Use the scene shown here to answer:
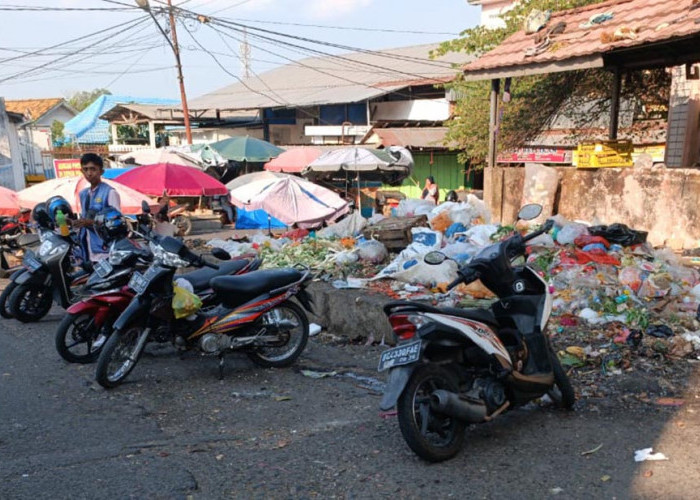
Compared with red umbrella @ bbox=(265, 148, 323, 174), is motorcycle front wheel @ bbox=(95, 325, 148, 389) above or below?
below

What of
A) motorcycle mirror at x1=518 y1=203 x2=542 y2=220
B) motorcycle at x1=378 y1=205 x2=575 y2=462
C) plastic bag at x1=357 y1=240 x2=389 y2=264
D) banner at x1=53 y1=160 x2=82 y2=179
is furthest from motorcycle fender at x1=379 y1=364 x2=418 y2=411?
banner at x1=53 y1=160 x2=82 y2=179

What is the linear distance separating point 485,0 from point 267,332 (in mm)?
26300

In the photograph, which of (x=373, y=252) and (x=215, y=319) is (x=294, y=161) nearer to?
(x=373, y=252)

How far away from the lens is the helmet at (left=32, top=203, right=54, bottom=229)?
701cm

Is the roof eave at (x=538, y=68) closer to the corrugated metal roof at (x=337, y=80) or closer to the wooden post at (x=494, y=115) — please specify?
the wooden post at (x=494, y=115)

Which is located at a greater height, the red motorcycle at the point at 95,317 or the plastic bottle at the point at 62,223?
the plastic bottle at the point at 62,223

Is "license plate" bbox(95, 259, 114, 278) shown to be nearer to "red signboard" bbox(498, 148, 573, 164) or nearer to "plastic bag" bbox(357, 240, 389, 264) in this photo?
"plastic bag" bbox(357, 240, 389, 264)

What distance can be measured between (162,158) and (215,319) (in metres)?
16.5

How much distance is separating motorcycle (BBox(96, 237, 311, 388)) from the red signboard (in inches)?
521

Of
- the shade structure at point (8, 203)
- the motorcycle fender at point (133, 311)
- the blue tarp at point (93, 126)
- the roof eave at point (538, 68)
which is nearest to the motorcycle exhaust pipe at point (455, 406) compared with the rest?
the motorcycle fender at point (133, 311)

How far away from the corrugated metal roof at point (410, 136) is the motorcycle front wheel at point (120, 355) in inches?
687

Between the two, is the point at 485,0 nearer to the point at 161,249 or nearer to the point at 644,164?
the point at 644,164

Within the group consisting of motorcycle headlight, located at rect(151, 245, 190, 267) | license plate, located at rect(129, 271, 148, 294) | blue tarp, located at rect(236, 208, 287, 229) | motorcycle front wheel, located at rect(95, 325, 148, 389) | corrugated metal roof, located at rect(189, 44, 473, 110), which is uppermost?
corrugated metal roof, located at rect(189, 44, 473, 110)

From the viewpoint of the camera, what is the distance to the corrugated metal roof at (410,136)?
70.9 ft
